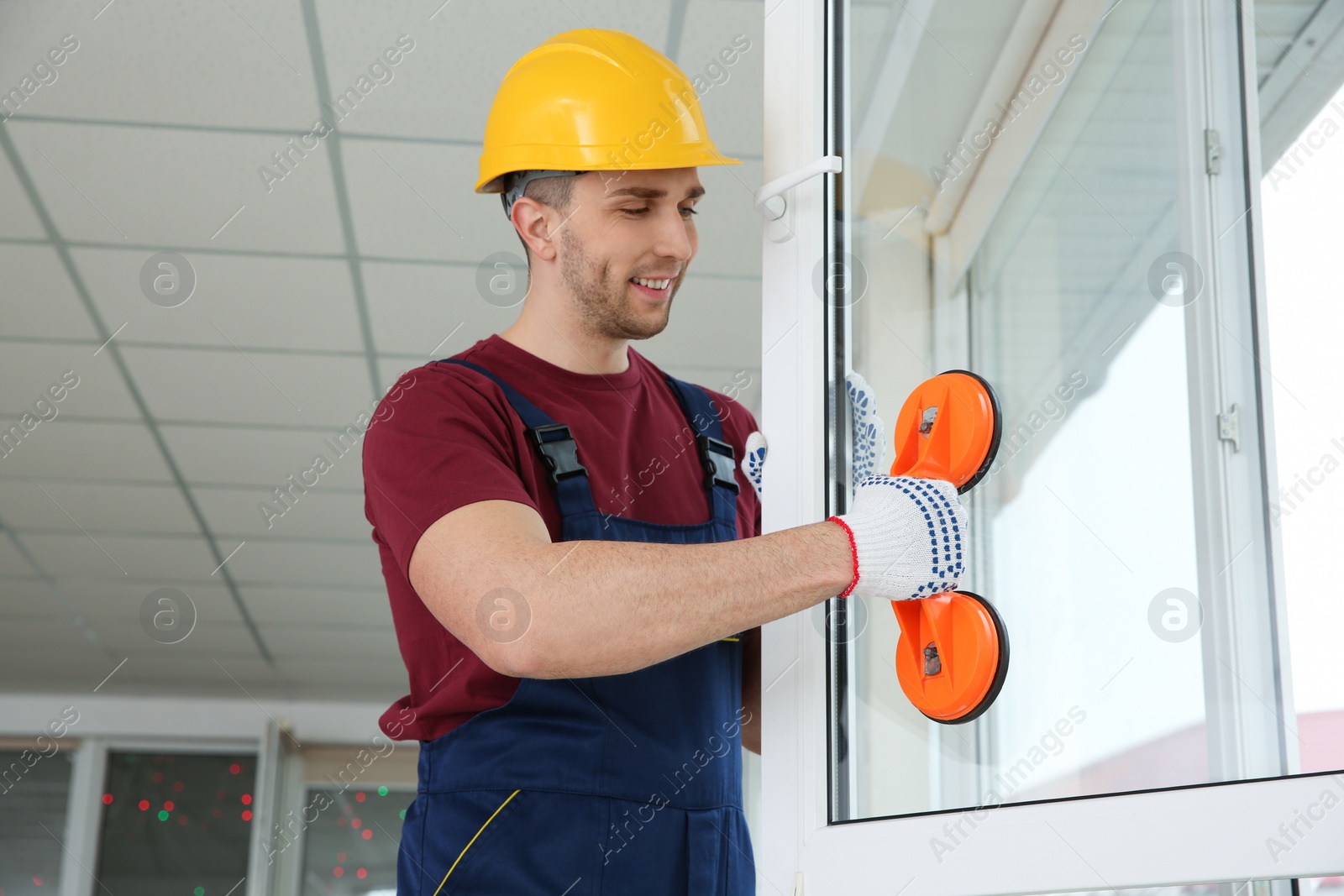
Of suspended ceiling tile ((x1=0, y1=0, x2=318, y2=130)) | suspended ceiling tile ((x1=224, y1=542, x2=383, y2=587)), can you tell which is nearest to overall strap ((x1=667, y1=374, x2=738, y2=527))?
suspended ceiling tile ((x1=0, y1=0, x2=318, y2=130))

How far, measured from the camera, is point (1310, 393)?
0.82 metres

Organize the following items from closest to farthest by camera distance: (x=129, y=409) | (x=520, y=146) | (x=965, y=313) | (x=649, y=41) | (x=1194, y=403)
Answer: (x=1194, y=403) → (x=520, y=146) → (x=965, y=313) → (x=649, y=41) → (x=129, y=409)

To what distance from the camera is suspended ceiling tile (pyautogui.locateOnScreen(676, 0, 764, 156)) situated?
2420 mm

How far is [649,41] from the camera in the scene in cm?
251

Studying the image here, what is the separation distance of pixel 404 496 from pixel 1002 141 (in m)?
0.81

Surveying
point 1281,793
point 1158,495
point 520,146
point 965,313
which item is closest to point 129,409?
point 520,146

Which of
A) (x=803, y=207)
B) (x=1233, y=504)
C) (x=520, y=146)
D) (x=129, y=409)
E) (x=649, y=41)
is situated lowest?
(x=1233, y=504)

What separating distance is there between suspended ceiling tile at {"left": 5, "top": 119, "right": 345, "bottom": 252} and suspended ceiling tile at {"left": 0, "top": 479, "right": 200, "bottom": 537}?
1669 millimetres

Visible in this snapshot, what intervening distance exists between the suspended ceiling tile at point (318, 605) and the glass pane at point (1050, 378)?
4.41 meters

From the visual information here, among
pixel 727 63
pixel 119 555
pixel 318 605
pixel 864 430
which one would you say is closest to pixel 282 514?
pixel 119 555

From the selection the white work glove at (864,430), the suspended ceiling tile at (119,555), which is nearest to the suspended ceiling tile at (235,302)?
the suspended ceiling tile at (119,555)

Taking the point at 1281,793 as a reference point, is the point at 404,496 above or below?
above

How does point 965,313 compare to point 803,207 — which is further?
point 965,313

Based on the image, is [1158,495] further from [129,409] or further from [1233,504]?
[129,409]
